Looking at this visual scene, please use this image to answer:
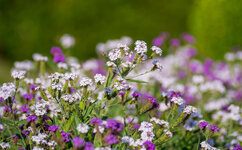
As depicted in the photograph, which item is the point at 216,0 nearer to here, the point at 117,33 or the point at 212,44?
the point at 212,44

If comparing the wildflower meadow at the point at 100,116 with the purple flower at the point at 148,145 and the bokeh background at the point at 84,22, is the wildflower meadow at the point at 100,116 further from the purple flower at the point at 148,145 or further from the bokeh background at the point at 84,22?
the bokeh background at the point at 84,22

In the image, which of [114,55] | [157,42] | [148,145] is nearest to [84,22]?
[157,42]

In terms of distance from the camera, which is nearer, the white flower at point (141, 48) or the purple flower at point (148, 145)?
the purple flower at point (148, 145)

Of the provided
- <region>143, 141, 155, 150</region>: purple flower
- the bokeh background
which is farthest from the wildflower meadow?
the bokeh background

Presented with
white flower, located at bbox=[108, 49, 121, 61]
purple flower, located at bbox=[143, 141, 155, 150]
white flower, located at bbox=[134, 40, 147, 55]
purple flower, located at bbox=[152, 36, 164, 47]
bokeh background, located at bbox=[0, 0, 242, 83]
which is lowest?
purple flower, located at bbox=[143, 141, 155, 150]

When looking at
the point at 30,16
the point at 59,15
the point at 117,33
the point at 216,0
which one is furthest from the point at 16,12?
the point at 216,0

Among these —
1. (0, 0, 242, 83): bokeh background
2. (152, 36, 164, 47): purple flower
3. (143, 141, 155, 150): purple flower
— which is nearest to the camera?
(143, 141, 155, 150): purple flower

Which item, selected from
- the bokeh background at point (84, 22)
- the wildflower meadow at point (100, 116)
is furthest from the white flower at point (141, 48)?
the bokeh background at point (84, 22)

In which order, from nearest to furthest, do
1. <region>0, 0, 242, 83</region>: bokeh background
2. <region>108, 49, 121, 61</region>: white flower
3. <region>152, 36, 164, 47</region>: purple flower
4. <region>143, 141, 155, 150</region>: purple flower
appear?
<region>143, 141, 155, 150</region>: purple flower, <region>108, 49, 121, 61</region>: white flower, <region>152, 36, 164, 47</region>: purple flower, <region>0, 0, 242, 83</region>: bokeh background

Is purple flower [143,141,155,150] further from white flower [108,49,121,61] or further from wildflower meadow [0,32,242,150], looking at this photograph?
white flower [108,49,121,61]
